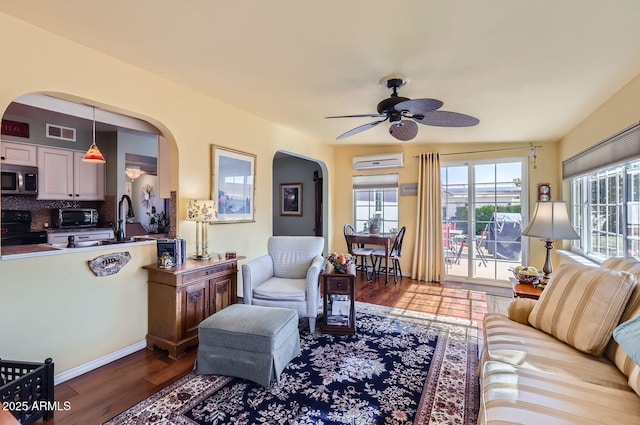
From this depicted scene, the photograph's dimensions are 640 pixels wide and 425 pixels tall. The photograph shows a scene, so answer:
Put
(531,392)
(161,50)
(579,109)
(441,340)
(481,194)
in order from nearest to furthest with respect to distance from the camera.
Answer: (531,392) → (161,50) → (441,340) → (579,109) → (481,194)

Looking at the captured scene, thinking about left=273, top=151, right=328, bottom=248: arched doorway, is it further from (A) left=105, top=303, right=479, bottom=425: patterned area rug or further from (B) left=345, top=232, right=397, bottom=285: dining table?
(A) left=105, top=303, right=479, bottom=425: patterned area rug

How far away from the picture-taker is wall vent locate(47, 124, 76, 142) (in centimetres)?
430

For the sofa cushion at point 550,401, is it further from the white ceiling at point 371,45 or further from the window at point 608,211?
the window at point 608,211

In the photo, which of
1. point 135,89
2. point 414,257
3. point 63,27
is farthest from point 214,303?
point 414,257

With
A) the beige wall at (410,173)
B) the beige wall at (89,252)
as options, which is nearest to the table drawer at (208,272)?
the beige wall at (89,252)

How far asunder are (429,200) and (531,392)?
12.7 feet

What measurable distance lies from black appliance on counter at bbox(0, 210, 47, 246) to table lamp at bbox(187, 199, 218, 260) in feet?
9.34

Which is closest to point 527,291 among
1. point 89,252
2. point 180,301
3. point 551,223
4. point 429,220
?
point 551,223

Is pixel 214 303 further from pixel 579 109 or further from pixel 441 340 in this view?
pixel 579 109

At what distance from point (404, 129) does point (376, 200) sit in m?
2.86

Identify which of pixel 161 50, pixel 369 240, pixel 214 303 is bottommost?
pixel 214 303

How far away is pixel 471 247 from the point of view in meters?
4.83

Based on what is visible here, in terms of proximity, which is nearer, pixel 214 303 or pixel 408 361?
pixel 408 361

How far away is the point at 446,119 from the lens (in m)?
2.46
